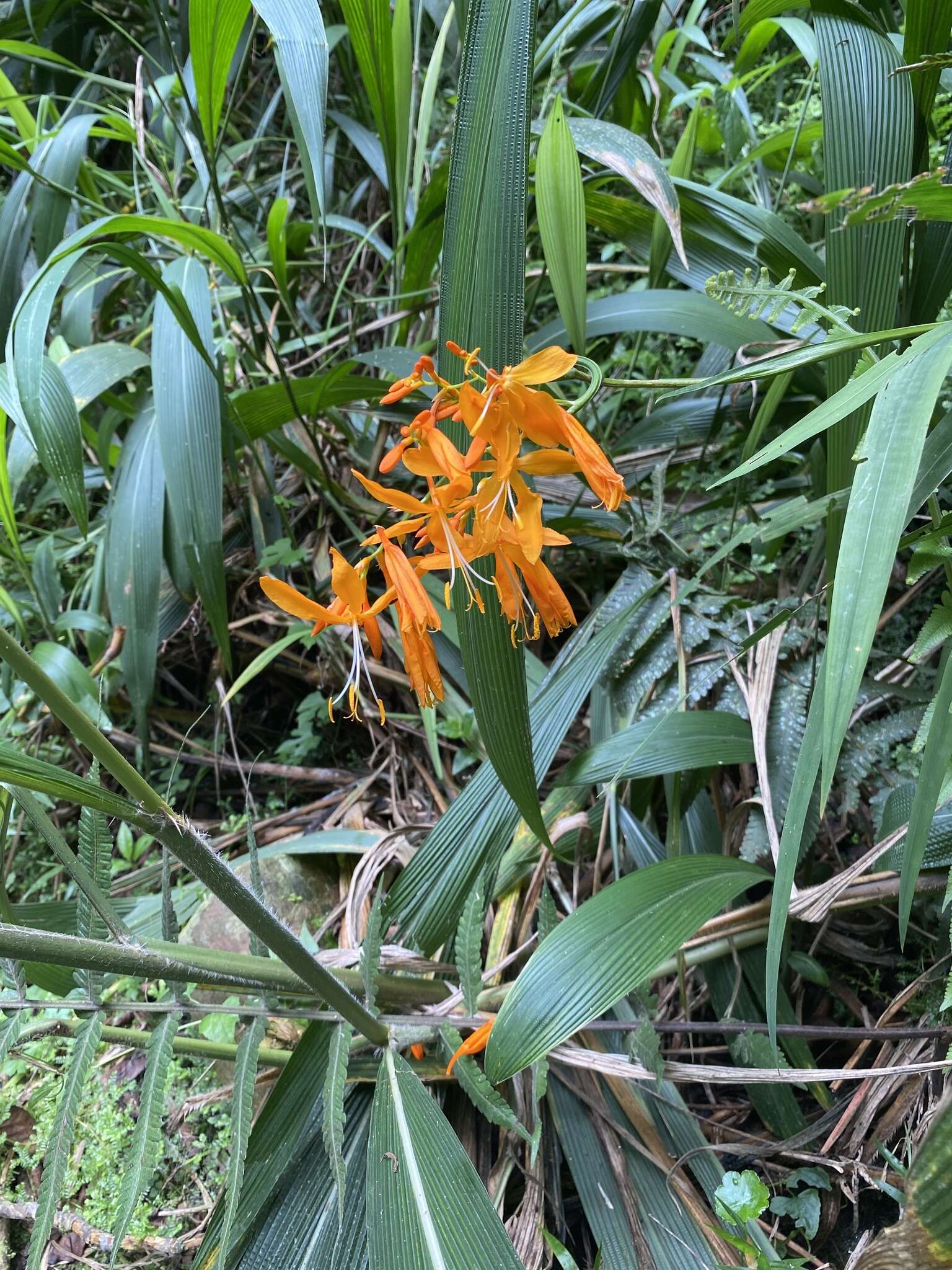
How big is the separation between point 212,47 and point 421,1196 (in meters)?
1.13

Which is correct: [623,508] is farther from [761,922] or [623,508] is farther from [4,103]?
[4,103]

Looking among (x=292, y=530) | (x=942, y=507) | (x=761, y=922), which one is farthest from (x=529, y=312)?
(x=761, y=922)

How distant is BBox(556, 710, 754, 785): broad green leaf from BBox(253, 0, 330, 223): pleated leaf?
0.60 meters

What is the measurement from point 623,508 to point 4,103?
4.02 feet

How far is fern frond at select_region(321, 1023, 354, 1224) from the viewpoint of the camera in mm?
518

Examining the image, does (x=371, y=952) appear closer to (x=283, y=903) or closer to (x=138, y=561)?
(x=283, y=903)

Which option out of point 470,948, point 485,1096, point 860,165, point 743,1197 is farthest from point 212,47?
point 743,1197

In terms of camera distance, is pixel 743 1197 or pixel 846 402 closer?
pixel 846 402

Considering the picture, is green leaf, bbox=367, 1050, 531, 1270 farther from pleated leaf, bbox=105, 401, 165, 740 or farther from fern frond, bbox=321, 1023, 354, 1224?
pleated leaf, bbox=105, 401, 165, 740

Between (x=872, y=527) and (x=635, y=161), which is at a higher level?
(x=635, y=161)

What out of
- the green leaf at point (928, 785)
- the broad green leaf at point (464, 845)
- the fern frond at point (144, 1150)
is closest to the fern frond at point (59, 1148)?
the fern frond at point (144, 1150)

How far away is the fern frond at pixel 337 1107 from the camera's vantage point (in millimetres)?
518

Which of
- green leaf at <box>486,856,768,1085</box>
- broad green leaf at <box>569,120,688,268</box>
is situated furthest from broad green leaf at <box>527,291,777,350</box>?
green leaf at <box>486,856,768,1085</box>

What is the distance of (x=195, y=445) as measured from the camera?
1.06 metres
